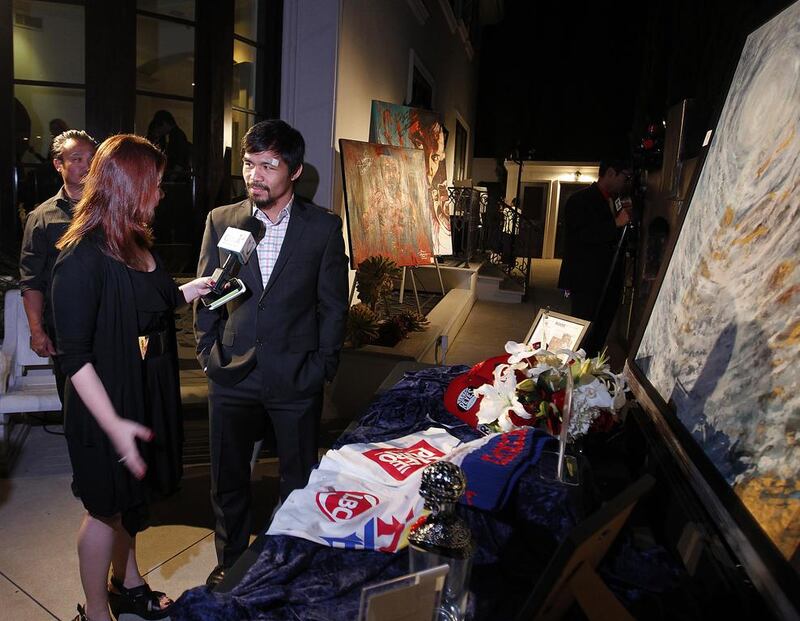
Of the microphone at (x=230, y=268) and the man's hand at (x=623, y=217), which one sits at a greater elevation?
the man's hand at (x=623, y=217)

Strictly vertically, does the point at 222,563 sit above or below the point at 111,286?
below

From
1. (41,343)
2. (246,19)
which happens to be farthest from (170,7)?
(41,343)

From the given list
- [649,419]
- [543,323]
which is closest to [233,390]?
[543,323]

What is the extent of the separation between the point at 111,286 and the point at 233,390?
0.69m

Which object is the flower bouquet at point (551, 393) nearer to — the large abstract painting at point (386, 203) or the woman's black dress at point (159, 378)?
the woman's black dress at point (159, 378)

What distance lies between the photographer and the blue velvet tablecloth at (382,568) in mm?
1197

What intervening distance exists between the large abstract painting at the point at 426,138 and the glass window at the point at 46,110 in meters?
2.71

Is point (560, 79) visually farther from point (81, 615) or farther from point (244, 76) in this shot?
point (81, 615)

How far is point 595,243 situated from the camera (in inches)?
172

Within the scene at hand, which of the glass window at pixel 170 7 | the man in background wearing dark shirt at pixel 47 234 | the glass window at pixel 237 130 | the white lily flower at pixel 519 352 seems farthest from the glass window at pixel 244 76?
the white lily flower at pixel 519 352

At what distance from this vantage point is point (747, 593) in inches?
37.2

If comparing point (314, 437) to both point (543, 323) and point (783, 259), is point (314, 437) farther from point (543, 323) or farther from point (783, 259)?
point (783, 259)

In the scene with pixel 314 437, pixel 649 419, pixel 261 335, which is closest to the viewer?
pixel 649 419

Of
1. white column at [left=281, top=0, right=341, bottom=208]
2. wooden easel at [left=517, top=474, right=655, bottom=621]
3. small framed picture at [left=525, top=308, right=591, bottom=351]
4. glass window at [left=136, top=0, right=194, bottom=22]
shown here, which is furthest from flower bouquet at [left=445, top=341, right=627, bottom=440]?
glass window at [left=136, top=0, right=194, bottom=22]
